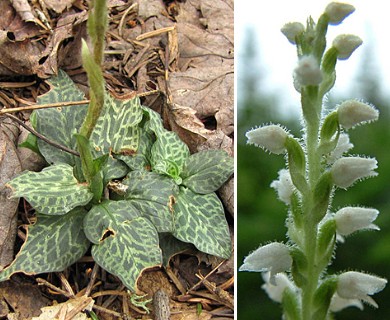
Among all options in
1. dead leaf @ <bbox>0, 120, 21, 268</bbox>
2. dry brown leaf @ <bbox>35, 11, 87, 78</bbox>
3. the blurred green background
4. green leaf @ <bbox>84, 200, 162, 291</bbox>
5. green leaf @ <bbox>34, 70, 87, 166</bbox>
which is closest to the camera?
green leaf @ <bbox>84, 200, 162, 291</bbox>

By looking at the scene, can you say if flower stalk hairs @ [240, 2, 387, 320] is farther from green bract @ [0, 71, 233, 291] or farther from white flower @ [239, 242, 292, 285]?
green bract @ [0, 71, 233, 291]

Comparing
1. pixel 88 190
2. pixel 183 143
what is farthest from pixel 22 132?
pixel 183 143

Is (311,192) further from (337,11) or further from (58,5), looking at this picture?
(58,5)

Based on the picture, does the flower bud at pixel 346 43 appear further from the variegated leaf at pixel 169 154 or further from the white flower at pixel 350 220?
the variegated leaf at pixel 169 154

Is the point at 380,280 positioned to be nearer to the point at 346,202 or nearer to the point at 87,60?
the point at 87,60

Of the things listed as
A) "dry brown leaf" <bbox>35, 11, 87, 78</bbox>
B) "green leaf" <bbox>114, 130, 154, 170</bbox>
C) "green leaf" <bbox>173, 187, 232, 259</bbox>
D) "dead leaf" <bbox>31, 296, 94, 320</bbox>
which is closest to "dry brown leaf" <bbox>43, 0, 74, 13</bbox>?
"dry brown leaf" <bbox>35, 11, 87, 78</bbox>

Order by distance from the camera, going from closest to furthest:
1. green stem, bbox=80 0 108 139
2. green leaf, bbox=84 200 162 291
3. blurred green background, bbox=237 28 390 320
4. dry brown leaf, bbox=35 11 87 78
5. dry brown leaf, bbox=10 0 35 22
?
green stem, bbox=80 0 108 139, green leaf, bbox=84 200 162 291, dry brown leaf, bbox=35 11 87 78, dry brown leaf, bbox=10 0 35 22, blurred green background, bbox=237 28 390 320
